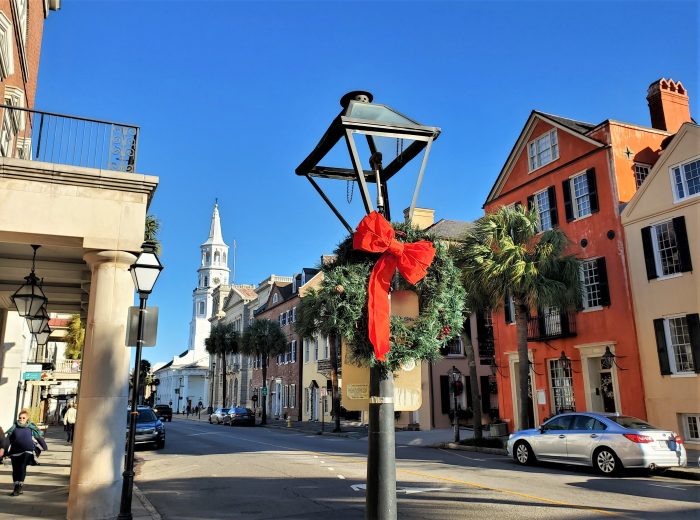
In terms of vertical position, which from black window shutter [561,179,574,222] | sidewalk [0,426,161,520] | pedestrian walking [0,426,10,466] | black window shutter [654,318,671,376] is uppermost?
black window shutter [561,179,574,222]

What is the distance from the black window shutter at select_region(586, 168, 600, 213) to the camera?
22281 millimetres

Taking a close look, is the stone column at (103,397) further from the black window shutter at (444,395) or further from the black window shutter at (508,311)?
the black window shutter at (444,395)

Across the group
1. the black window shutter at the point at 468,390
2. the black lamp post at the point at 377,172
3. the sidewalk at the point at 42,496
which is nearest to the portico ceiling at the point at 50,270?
the sidewalk at the point at 42,496

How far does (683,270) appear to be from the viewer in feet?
61.5

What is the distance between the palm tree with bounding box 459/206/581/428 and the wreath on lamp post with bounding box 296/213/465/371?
14785 mm

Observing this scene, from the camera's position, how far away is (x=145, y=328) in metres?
8.34

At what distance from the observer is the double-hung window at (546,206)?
958 inches

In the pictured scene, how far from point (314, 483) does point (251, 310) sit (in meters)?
55.1

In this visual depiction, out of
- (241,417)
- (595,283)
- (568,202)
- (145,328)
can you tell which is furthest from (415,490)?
(241,417)

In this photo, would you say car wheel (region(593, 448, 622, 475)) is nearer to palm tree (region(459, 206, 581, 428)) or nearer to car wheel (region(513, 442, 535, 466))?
car wheel (region(513, 442, 535, 466))

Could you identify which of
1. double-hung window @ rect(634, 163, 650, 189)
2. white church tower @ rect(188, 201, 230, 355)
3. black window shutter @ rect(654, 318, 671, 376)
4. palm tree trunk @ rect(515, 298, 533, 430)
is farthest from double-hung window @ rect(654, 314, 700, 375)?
white church tower @ rect(188, 201, 230, 355)

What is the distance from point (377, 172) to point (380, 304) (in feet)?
4.95

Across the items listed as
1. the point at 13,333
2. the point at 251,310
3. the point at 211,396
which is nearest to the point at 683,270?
the point at 13,333

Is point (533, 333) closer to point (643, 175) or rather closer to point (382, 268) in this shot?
point (643, 175)
